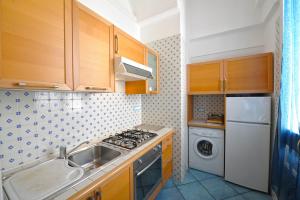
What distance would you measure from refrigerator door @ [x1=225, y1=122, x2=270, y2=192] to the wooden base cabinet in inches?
66.7

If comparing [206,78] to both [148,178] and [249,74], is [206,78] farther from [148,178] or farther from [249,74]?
[148,178]

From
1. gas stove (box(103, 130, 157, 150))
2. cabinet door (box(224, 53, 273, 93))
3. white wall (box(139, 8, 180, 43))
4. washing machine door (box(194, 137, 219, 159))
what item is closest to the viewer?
gas stove (box(103, 130, 157, 150))

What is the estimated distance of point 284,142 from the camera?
4.40ft

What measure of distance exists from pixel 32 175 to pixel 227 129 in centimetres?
235

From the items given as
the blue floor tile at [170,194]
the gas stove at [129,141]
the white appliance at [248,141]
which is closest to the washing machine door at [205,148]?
the white appliance at [248,141]

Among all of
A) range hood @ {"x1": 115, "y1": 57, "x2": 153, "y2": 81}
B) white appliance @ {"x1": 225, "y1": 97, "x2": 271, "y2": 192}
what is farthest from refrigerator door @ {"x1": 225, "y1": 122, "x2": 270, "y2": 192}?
range hood @ {"x1": 115, "y1": 57, "x2": 153, "y2": 81}

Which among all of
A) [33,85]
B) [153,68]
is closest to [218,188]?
[153,68]

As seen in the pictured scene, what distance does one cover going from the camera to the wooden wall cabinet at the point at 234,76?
1.89 m

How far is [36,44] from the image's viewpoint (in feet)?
2.58

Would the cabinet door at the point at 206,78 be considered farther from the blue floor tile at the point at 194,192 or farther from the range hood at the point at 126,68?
the blue floor tile at the point at 194,192

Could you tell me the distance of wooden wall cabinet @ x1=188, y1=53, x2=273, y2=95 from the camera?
74.5 inches

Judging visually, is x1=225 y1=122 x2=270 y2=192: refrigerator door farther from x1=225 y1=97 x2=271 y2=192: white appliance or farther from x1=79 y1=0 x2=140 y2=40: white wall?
x1=79 y1=0 x2=140 y2=40: white wall

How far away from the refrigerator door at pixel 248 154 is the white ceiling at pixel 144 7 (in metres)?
2.15

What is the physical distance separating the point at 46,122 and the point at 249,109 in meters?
2.46
